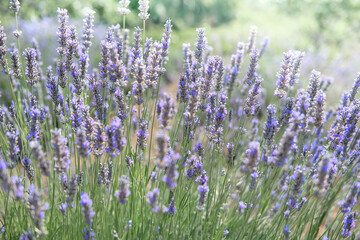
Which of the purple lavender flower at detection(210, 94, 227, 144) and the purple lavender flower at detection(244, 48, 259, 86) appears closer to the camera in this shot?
Result: the purple lavender flower at detection(210, 94, 227, 144)

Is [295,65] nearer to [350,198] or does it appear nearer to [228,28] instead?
[350,198]

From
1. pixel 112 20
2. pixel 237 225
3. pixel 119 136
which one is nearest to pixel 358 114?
pixel 237 225

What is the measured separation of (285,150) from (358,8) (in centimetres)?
1316

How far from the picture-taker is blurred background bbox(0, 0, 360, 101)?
7.05 metres

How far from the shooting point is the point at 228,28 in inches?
555

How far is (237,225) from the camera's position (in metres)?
2.40

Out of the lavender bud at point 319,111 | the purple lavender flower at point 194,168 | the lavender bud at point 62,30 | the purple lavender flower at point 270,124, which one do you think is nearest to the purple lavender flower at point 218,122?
the purple lavender flower at point 194,168

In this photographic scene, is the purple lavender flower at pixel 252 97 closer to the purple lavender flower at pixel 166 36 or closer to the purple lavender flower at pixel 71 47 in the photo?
the purple lavender flower at pixel 166 36

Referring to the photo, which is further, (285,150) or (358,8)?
(358,8)

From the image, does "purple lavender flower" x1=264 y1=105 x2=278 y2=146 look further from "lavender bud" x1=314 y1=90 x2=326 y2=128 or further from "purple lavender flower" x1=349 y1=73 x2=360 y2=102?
"purple lavender flower" x1=349 y1=73 x2=360 y2=102

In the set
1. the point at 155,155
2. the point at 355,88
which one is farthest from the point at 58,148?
the point at 355,88

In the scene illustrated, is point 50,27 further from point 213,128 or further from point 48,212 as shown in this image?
point 213,128

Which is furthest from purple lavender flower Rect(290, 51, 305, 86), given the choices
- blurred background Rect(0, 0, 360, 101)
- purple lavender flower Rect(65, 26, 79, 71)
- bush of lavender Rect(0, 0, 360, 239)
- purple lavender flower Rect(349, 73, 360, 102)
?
blurred background Rect(0, 0, 360, 101)

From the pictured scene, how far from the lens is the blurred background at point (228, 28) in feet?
→ 23.1
